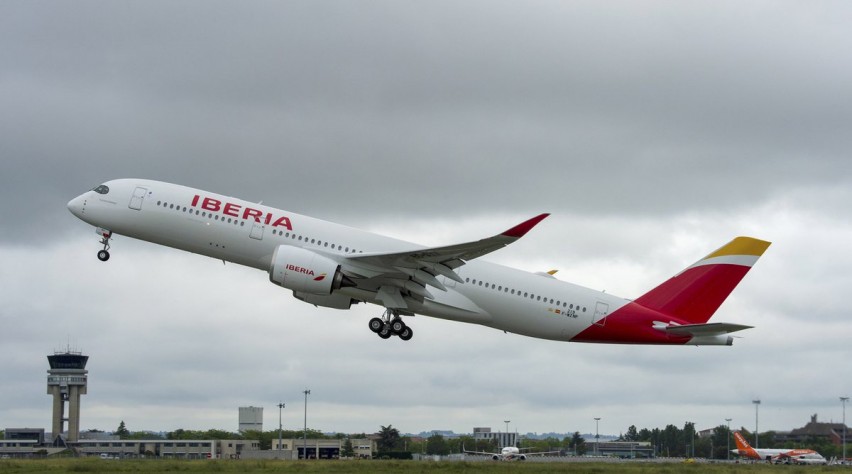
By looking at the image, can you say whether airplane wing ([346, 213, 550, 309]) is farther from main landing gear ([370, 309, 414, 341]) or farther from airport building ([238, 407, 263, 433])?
airport building ([238, 407, 263, 433])

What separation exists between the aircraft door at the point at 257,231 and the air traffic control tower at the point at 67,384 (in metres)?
129

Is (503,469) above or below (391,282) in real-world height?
below

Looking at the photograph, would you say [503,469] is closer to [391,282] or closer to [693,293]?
[391,282]

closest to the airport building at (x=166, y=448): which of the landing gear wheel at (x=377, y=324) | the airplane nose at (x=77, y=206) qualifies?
the airplane nose at (x=77, y=206)

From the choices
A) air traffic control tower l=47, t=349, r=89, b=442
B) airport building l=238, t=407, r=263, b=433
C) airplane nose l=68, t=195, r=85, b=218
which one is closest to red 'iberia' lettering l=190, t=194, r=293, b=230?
airplane nose l=68, t=195, r=85, b=218

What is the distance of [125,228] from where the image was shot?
51938 millimetres

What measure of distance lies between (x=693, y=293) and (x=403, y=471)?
19727mm

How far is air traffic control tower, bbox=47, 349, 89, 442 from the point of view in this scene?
169500 mm

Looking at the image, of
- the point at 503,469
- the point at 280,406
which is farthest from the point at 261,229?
the point at 280,406

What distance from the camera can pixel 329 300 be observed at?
51.4 m

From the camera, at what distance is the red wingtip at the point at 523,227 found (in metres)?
42.6

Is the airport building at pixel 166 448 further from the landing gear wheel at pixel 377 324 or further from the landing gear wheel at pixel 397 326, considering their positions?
the landing gear wheel at pixel 397 326

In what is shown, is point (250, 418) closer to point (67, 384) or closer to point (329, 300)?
point (67, 384)

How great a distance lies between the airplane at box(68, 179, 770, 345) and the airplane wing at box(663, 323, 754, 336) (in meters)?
0.07
